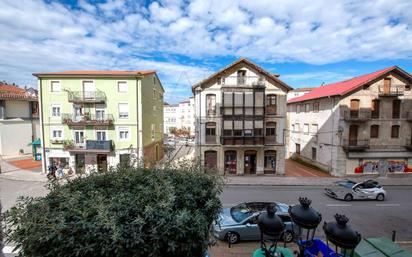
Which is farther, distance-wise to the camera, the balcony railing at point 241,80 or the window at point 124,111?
the window at point 124,111

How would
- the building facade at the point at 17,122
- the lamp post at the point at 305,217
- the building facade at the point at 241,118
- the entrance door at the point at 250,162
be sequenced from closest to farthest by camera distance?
the lamp post at the point at 305,217
the building facade at the point at 241,118
the entrance door at the point at 250,162
the building facade at the point at 17,122

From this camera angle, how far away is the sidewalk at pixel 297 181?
1945 cm

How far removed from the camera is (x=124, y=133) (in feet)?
72.9

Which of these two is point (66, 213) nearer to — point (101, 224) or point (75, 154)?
point (101, 224)

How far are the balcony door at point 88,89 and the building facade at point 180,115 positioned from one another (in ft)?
148

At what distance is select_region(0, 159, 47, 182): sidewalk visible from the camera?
65.1 feet

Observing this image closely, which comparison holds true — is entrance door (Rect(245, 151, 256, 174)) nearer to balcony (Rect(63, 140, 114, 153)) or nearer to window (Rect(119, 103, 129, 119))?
window (Rect(119, 103, 129, 119))

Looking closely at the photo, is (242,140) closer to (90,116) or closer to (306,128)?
(306,128)

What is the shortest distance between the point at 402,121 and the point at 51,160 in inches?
1480

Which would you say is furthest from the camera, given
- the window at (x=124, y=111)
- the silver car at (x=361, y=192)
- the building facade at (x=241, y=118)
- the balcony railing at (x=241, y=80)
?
the window at (x=124, y=111)

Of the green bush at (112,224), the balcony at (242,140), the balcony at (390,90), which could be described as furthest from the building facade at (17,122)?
the balcony at (390,90)

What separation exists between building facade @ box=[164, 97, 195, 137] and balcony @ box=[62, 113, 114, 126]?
44.7 meters

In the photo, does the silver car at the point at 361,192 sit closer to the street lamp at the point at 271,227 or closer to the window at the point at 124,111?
the street lamp at the point at 271,227

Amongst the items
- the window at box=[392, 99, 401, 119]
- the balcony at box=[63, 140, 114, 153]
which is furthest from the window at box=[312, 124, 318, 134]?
the balcony at box=[63, 140, 114, 153]
